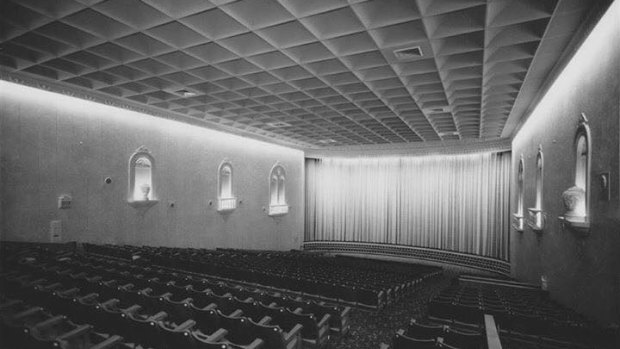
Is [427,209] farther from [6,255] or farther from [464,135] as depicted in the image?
[6,255]

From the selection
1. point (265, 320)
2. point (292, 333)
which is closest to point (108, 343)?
point (265, 320)

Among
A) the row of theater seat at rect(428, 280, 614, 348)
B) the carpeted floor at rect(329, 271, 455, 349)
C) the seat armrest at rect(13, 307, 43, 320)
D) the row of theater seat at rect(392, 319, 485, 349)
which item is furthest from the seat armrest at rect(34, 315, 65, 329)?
the row of theater seat at rect(428, 280, 614, 348)

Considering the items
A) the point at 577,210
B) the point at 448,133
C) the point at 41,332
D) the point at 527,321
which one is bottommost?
the point at 527,321

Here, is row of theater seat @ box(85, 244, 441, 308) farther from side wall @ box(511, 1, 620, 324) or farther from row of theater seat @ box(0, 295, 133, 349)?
row of theater seat @ box(0, 295, 133, 349)

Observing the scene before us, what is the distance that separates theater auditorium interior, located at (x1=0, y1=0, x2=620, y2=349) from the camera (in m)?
4.81

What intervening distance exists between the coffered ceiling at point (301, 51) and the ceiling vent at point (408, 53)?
21 millimetres

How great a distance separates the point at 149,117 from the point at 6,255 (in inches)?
269

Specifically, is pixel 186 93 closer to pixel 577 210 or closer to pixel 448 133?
pixel 577 210

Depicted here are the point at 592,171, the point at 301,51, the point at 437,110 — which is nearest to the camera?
the point at 592,171

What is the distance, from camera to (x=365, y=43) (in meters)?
6.53

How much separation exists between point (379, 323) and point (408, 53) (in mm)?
5607

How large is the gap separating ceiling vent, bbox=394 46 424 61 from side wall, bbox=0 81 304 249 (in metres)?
9.73

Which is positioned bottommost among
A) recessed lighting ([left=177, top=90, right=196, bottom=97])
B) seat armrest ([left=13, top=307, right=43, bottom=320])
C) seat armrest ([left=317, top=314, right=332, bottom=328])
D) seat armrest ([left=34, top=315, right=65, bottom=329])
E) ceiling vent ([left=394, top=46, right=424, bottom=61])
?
seat armrest ([left=317, top=314, right=332, bottom=328])

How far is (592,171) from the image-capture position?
5.45m
